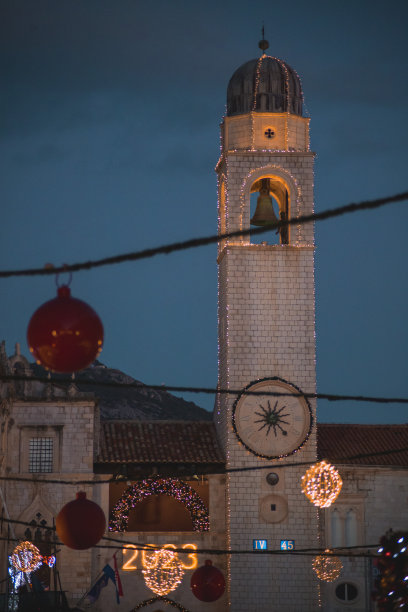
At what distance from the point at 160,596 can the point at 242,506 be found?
151 inches

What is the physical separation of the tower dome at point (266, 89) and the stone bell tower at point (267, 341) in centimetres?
3

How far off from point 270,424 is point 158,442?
389cm

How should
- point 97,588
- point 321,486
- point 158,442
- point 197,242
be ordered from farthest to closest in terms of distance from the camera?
point 158,442
point 97,588
point 321,486
point 197,242

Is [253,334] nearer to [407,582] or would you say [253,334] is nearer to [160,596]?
[160,596]

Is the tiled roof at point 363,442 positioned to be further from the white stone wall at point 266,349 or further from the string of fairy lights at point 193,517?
the string of fairy lights at point 193,517

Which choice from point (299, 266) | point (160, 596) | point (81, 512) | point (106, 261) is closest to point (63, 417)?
point (160, 596)

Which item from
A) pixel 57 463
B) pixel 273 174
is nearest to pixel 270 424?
pixel 57 463

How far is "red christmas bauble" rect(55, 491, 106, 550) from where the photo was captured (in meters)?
15.3

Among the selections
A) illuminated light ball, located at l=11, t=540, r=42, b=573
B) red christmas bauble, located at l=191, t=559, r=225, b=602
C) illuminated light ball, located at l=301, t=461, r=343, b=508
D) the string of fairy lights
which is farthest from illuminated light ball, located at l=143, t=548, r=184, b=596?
red christmas bauble, located at l=191, t=559, r=225, b=602

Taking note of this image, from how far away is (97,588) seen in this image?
105ft

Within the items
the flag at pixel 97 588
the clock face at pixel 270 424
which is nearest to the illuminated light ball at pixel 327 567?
the clock face at pixel 270 424

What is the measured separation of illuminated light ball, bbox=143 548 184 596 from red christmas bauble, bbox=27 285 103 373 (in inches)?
924

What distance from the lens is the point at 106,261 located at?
949 centimetres

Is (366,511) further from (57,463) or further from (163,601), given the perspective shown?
(57,463)
